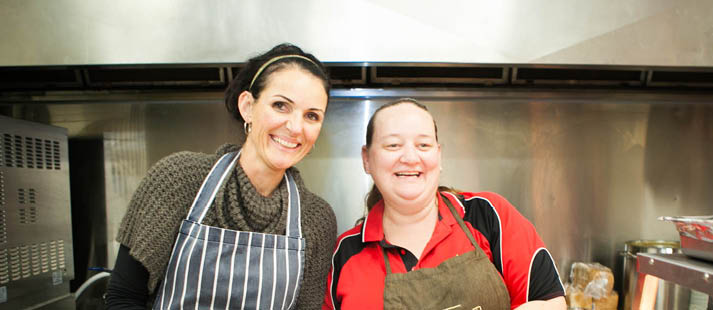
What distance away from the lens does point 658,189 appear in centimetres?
191

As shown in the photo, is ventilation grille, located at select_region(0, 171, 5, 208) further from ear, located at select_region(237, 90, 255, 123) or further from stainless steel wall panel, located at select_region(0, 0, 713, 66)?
ear, located at select_region(237, 90, 255, 123)

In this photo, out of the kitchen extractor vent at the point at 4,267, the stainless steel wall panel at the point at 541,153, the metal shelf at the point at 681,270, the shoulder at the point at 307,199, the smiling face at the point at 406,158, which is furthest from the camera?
the stainless steel wall panel at the point at 541,153

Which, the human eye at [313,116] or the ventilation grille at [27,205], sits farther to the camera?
the ventilation grille at [27,205]

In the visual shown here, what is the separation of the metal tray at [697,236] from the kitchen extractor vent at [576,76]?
977 mm

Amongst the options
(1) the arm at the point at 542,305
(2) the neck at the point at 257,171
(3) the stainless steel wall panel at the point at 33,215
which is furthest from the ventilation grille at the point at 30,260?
(1) the arm at the point at 542,305

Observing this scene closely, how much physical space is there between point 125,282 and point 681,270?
1.33 meters

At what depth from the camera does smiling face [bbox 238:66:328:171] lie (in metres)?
0.98

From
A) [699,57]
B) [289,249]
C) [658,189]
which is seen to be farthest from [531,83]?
[289,249]

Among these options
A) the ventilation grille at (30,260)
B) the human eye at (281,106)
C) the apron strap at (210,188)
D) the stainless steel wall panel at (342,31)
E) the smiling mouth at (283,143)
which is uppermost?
the stainless steel wall panel at (342,31)

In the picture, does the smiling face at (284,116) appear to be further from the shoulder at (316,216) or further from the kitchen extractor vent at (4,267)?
the kitchen extractor vent at (4,267)

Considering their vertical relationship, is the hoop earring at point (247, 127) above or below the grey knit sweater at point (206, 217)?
above

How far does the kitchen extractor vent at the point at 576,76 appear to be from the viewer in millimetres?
1713

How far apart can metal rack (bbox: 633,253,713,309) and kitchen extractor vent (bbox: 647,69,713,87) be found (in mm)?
1132

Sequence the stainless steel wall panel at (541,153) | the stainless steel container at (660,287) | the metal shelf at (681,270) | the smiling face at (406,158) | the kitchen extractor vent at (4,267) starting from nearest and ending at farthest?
the metal shelf at (681,270), the smiling face at (406,158), the kitchen extractor vent at (4,267), the stainless steel container at (660,287), the stainless steel wall panel at (541,153)
